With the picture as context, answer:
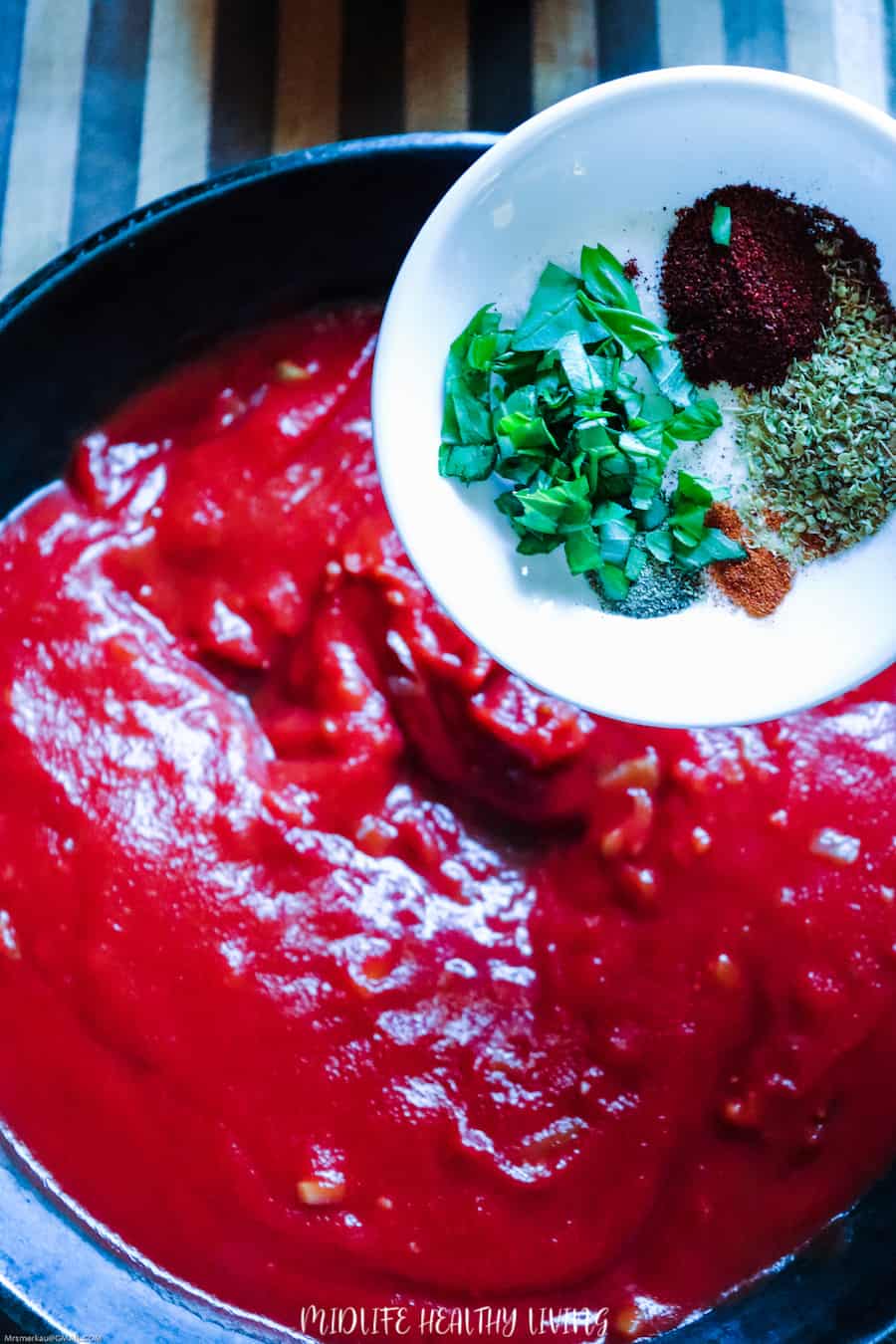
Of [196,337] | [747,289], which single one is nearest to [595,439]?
[747,289]

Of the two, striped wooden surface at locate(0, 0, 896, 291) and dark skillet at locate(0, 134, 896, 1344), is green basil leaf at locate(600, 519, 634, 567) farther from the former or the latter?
striped wooden surface at locate(0, 0, 896, 291)

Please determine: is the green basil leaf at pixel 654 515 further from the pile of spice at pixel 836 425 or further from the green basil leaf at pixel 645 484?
the pile of spice at pixel 836 425

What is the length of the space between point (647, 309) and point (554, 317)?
0.14 m

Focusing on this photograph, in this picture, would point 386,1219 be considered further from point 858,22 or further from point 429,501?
point 858,22

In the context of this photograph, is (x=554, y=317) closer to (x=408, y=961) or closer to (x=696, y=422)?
(x=696, y=422)

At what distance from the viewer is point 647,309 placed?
1.65 metres

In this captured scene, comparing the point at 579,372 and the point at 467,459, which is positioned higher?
the point at 579,372

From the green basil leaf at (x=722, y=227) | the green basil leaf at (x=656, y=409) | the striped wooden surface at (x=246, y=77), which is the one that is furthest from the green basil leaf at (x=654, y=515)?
the striped wooden surface at (x=246, y=77)

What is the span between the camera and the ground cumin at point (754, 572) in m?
1.62

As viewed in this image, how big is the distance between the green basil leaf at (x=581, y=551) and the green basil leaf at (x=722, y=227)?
410 millimetres

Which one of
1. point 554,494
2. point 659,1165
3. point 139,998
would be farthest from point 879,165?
point 139,998

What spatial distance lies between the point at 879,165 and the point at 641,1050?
123 centimetres

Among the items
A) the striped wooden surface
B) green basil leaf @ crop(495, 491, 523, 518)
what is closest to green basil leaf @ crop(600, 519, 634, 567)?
green basil leaf @ crop(495, 491, 523, 518)

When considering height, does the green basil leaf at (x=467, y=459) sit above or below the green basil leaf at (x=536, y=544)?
above
